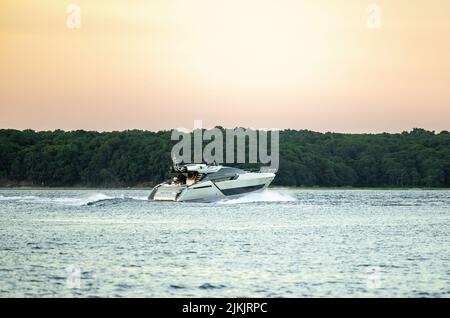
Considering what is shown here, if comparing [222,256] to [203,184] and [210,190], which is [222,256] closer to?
[203,184]

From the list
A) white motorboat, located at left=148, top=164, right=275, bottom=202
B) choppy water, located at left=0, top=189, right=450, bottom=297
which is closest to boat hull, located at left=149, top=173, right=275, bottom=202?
white motorboat, located at left=148, top=164, right=275, bottom=202

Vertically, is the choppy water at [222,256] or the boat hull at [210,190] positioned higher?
the boat hull at [210,190]

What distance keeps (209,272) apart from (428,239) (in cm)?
2146

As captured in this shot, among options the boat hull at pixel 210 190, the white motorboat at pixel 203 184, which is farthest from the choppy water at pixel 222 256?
the boat hull at pixel 210 190

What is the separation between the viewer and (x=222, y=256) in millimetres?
47469

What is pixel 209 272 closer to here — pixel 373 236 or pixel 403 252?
pixel 403 252

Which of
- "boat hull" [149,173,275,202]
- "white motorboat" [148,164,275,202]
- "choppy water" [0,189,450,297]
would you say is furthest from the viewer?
"boat hull" [149,173,275,202]

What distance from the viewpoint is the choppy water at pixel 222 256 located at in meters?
37.2

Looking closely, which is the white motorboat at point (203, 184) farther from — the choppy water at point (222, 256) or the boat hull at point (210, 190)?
→ the choppy water at point (222, 256)

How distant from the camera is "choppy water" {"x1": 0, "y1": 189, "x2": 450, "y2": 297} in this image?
122 feet

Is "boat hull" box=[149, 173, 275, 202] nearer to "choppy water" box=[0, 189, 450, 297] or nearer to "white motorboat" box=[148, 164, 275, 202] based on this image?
"white motorboat" box=[148, 164, 275, 202]

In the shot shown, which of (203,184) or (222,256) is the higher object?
(203,184)

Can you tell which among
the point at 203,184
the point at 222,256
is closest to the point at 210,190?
the point at 203,184
